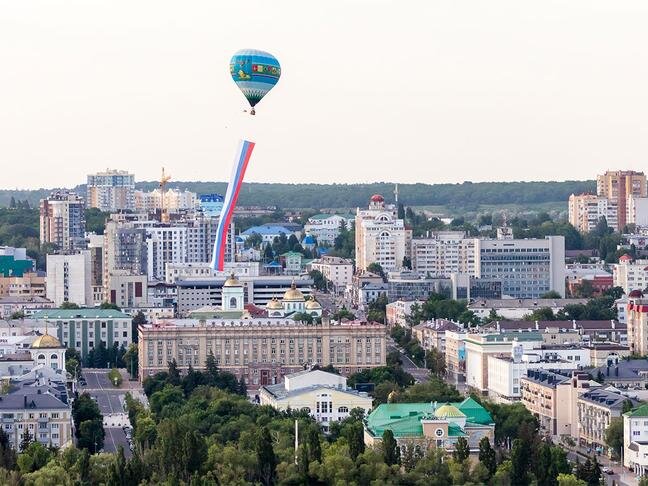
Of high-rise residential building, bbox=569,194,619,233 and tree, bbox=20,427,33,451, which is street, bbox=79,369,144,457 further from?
high-rise residential building, bbox=569,194,619,233

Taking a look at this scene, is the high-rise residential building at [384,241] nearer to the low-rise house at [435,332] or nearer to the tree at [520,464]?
the low-rise house at [435,332]

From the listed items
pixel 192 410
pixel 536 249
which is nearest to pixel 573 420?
pixel 192 410

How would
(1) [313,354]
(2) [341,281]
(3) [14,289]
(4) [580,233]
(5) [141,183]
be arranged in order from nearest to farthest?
1. (1) [313,354]
2. (3) [14,289]
3. (2) [341,281]
4. (4) [580,233]
5. (5) [141,183]

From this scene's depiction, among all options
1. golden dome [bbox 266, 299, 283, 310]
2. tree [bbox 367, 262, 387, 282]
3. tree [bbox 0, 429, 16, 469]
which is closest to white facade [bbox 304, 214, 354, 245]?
tree [bbox 367, 262, 387, 282]

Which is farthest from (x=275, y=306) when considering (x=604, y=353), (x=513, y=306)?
(x=604, y=353)

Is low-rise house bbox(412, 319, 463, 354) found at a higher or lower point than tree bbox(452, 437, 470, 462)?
higher

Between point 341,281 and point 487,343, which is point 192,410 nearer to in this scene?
point 487,343
